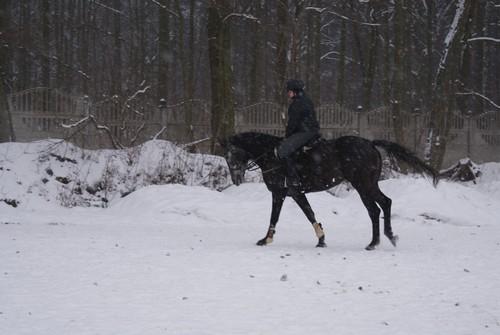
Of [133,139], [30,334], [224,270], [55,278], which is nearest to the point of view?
[30,334]

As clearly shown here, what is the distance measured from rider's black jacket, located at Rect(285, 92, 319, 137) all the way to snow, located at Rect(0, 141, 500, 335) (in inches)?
74.8

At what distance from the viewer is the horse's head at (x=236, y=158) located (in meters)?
9.85

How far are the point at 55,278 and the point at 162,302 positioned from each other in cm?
160

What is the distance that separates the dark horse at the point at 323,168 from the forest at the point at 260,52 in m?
9.68

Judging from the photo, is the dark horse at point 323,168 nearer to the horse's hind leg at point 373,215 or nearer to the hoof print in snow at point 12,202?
the horse's hind leg at point 373,215

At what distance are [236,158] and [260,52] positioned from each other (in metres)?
25.3

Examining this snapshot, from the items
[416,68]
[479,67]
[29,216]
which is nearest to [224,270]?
[29,216]

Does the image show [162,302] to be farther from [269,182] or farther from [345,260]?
[269,182]

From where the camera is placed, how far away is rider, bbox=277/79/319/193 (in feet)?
31.1

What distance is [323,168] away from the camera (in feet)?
31.5

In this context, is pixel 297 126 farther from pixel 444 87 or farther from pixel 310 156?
pixel 444 87

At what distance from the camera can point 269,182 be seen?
32.1ft

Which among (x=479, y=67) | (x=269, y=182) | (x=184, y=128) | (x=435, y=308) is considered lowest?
(x=435, y=308)

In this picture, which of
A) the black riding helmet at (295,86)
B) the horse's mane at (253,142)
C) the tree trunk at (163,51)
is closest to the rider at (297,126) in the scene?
the black riding helmet at (295,86)
